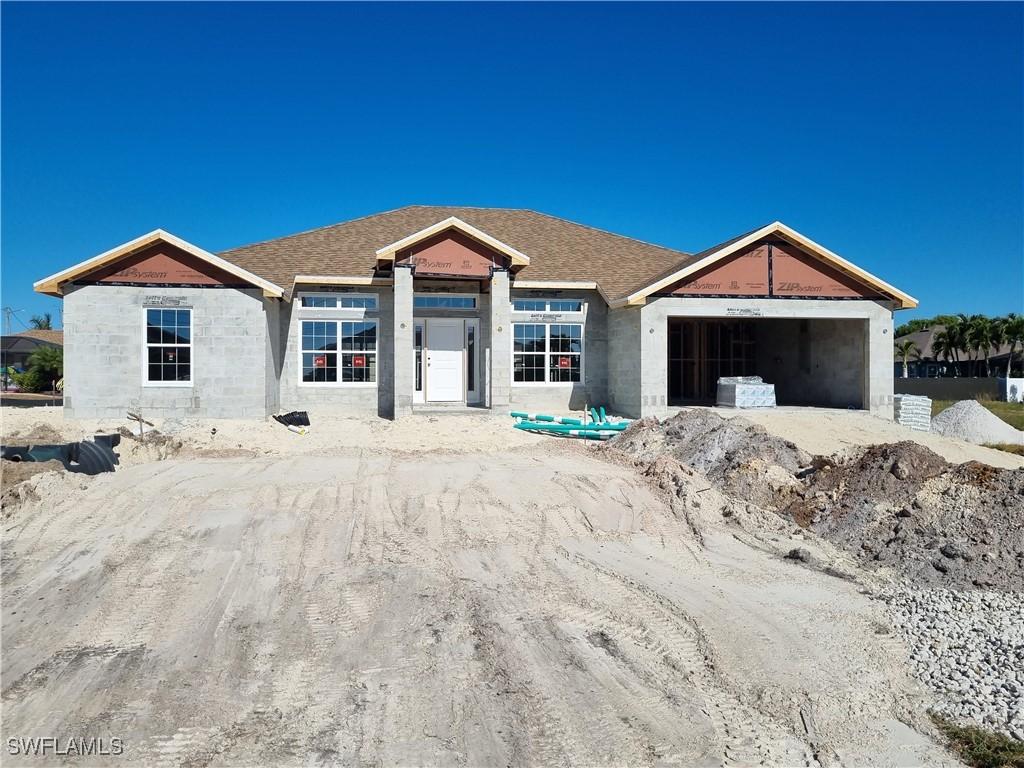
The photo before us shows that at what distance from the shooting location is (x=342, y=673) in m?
4.77

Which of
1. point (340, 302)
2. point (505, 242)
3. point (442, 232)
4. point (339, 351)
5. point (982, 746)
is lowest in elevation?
point (982, 746)

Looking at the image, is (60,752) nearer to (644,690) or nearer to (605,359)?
(644,690)

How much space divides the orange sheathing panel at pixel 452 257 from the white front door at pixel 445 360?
6.20ft

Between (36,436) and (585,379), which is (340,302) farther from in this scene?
(36,436)

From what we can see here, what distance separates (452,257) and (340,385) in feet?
14.9

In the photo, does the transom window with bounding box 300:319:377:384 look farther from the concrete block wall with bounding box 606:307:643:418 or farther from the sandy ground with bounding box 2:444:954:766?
the sandy ground with bounding box 2:444:954:766

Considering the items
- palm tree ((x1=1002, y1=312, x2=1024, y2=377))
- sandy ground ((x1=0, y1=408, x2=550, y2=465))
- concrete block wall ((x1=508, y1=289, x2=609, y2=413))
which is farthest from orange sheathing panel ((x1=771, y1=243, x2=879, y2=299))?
palm tree ((x1=1002, y1=312, x2=1024, y2=377))

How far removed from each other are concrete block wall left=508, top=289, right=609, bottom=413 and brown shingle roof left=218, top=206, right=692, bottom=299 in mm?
515

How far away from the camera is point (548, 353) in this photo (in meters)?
19.2

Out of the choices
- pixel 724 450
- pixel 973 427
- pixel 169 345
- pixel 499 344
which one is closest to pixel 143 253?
pixel 169 345

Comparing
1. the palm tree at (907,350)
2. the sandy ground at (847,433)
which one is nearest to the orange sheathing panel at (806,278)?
the sandy ground at (847,433)

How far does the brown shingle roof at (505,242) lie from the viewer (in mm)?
18812

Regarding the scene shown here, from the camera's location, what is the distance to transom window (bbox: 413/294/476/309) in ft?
61.0

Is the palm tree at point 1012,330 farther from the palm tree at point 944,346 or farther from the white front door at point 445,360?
the white front door at point 445,360
